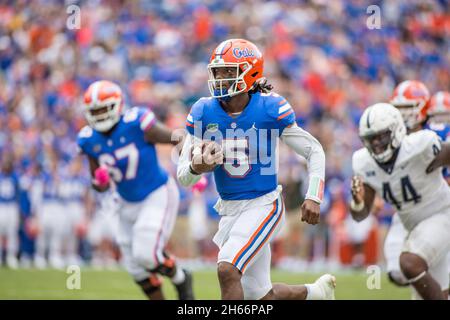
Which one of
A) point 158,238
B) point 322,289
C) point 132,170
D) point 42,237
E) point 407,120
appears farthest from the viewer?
point 42,237

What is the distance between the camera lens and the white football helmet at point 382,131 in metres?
6.52

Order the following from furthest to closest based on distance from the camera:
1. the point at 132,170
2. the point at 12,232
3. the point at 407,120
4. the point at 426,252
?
the point at 12,232 → the point at 407,120 → the point at 132,170 → the point at 426,252

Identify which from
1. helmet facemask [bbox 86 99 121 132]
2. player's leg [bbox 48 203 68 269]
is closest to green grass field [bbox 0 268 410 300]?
player's leg [bbox 48 203 68 269]

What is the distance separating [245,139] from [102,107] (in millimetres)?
2413

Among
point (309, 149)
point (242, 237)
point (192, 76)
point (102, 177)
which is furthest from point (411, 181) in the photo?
point (192, 76)

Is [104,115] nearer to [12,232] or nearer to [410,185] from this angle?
[410,185]

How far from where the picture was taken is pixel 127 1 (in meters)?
18.8

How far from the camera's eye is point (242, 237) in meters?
5.55

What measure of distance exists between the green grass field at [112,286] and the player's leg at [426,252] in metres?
2.29

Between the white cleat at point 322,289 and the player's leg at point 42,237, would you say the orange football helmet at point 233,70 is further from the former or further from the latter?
the player's leg at point 42,237

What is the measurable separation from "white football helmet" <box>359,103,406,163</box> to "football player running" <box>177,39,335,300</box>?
938 millimetres
